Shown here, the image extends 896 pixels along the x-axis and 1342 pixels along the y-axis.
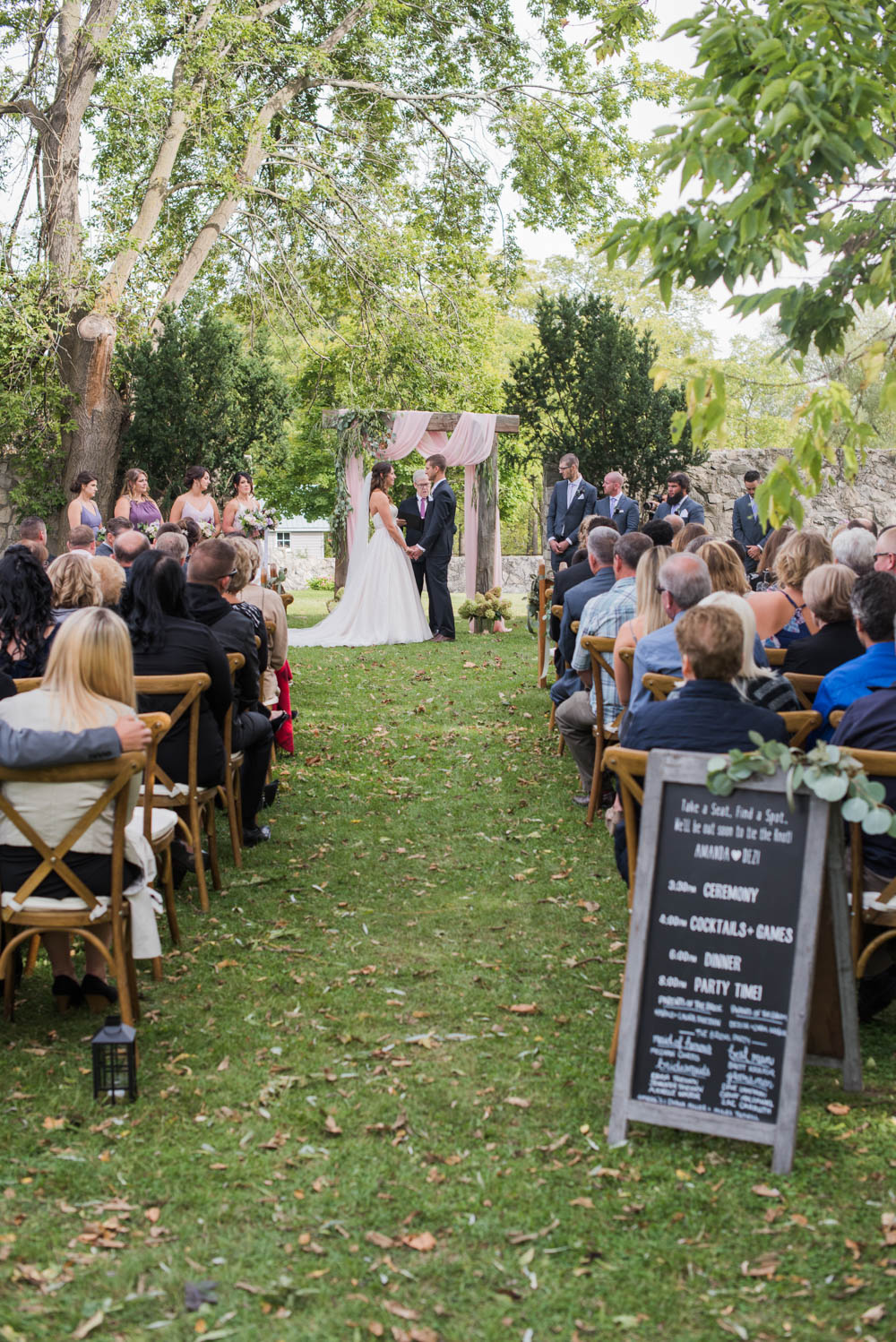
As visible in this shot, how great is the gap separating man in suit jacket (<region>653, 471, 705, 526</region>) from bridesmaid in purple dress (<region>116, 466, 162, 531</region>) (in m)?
5.15

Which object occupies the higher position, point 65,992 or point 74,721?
point 74,721

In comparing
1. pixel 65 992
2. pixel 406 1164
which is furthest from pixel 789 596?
pixel 65 992

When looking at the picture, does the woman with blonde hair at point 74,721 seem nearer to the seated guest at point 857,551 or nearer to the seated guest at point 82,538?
the seated guest at point 857,551

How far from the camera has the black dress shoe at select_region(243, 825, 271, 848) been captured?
6559mm

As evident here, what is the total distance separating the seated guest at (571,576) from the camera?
29.6ft

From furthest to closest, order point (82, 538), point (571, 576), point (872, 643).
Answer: point (571, 576) < point (82, 538) < point (872, 643)

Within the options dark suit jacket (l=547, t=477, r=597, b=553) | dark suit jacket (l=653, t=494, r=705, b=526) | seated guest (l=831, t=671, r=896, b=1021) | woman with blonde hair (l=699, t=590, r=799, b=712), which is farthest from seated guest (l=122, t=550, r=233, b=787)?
dark suit jacket (l=547, t=477, r=597, b=553)

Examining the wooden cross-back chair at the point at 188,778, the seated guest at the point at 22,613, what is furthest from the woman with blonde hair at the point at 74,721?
the seated guest at the point at 22,613

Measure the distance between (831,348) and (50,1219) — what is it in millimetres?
3060

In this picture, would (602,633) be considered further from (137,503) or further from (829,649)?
(137,503)

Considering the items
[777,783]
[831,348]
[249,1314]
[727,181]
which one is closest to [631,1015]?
[777,783]

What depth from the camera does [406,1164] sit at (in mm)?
3375

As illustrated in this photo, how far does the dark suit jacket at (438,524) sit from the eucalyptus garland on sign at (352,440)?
166 cm

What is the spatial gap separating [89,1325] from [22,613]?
10.4 ft
